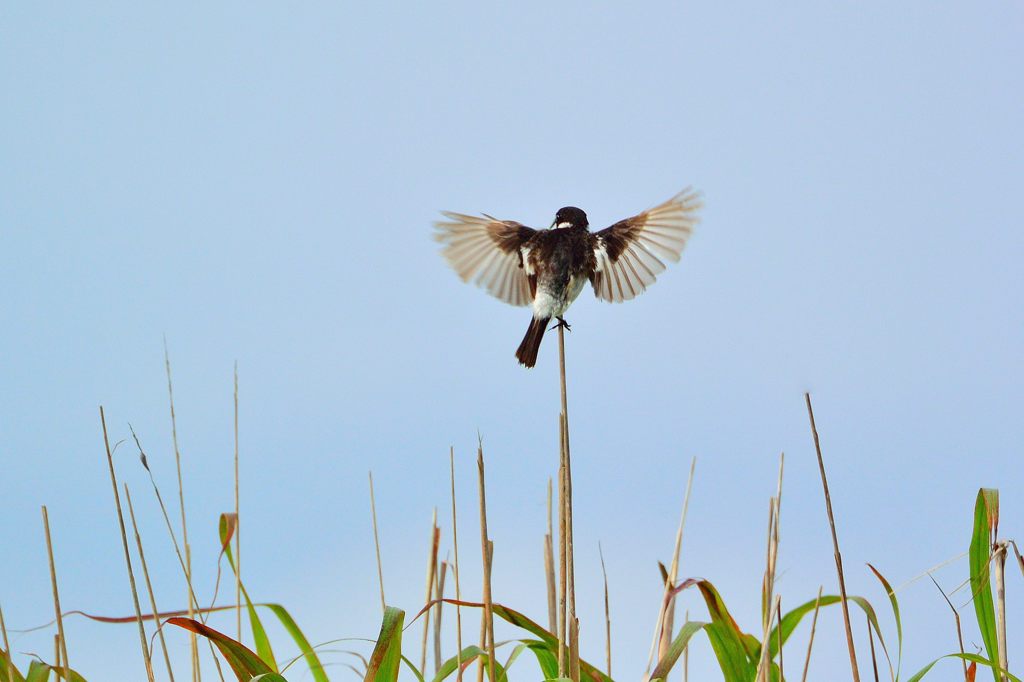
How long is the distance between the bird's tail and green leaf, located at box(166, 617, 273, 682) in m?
1.41

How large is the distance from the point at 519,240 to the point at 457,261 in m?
0.24

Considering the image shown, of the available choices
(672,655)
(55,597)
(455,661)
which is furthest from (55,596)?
(672,655)

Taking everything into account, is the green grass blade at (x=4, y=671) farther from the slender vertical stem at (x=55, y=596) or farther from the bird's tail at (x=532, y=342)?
the bird's tail at (x=532, y=342)

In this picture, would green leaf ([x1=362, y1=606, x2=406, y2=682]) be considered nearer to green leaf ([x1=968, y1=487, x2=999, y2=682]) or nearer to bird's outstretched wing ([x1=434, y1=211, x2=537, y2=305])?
green leaf ([x1=968, y1=487, x2=999, y2=682])

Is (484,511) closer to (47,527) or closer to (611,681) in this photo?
(611,681)

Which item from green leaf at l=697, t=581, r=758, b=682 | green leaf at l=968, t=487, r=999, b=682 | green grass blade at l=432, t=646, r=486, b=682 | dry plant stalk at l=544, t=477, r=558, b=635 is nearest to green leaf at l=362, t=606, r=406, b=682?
green grass blade at l=432, t=646, r=486, b=682

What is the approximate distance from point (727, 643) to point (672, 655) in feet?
0.64

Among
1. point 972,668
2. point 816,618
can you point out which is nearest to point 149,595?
point 816,618

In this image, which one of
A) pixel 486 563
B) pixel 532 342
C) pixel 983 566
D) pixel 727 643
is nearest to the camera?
pixel 486 563

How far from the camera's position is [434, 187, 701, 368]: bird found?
345cm

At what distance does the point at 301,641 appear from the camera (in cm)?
244

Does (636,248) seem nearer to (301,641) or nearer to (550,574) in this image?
(550,574)

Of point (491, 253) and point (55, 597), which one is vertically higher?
point (491, 253)

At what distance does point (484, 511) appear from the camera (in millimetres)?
1914
